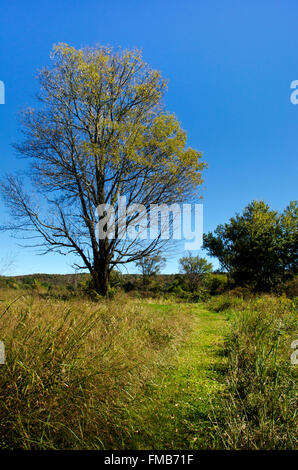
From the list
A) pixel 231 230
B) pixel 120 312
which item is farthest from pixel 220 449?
pixel 231 230

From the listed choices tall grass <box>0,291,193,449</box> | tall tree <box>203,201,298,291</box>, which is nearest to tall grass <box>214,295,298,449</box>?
tall grass <box>0,291,193,449</box>

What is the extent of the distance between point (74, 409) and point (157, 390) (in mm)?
1102

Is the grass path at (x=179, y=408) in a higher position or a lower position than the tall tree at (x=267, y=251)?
lower

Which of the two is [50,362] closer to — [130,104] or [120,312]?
[120,312]

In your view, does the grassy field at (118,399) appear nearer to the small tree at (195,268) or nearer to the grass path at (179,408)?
the grass path at (179,408)

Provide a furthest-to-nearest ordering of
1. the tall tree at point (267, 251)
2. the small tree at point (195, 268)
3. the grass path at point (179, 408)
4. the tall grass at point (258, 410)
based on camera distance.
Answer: the small tree at point (195, 268)
the tall tree at point (267, 251)
the grass path at point (179, 408)
the tall grass at point (258, 410)

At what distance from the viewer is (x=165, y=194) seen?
10.8 meters

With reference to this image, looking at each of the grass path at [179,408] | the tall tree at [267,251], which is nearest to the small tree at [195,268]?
the tall tree at [267,251]

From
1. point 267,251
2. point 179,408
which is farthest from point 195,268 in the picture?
point 179,408

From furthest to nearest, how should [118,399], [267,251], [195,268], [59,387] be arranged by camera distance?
[195,268] → [267,251] → [118,399] → [59,387]

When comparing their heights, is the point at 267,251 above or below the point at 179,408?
above

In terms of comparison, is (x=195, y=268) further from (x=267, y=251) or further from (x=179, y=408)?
(x=179, y=408)

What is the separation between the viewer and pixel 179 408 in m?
2.57

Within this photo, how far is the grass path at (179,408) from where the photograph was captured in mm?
2055
